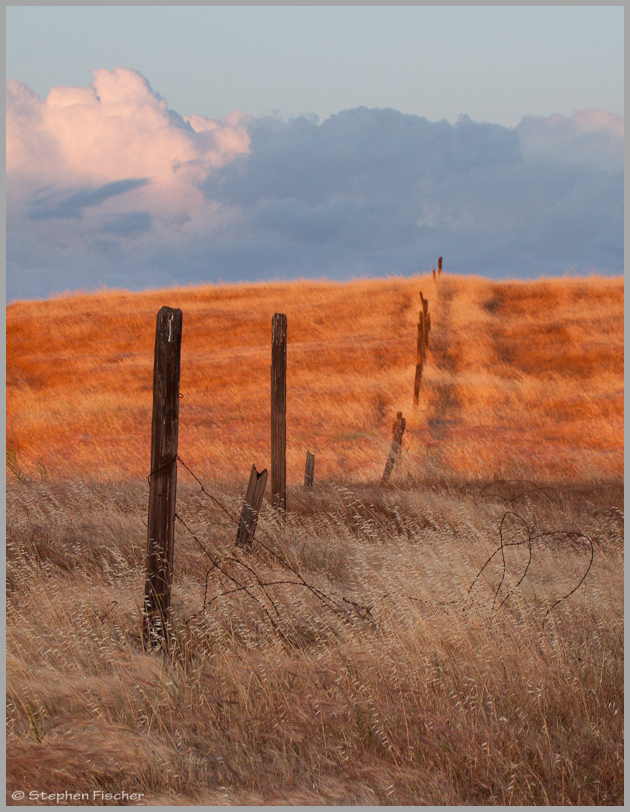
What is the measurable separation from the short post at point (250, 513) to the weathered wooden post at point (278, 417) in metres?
1.49

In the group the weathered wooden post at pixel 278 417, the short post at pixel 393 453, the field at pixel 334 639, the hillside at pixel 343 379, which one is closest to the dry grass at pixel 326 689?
the field at pixel 334 639

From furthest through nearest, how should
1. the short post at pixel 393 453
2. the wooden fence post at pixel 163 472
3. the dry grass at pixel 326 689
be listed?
1. the short post at pixel 393 453
2. the wooden fence post at pixel 163 472
3. the dry grass at pixel 326 689

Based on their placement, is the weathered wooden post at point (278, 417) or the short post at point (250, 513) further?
the weathered wooden post at point (278, 417)

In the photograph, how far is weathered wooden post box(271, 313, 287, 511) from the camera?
790 centimetres

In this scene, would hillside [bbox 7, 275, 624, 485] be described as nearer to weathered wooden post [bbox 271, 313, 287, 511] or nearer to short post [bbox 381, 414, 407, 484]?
short post [bbox 381, 414, 407, 484]

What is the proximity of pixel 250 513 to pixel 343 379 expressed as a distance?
1843 centimetres

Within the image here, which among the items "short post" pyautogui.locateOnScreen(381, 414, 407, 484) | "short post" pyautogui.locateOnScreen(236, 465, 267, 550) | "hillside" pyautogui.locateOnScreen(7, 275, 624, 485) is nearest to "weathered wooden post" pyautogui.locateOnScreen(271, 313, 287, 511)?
"short post" pyautogui.locateOnScreen(236, 465, 267, 550)

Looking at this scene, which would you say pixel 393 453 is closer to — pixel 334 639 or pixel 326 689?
pixel 334 639

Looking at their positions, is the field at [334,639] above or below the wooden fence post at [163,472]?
below

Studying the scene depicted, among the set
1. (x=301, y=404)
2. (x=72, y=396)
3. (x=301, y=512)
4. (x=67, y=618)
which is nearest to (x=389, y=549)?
(x=301, y=512)

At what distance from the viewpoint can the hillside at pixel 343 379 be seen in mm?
15812

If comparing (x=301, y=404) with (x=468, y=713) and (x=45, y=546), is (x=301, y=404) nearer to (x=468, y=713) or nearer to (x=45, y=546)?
(x=45, y=546)

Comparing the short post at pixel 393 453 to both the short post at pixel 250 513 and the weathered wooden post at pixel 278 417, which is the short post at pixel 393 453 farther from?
the short post at pixel 250 513

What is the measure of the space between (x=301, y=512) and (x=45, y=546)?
3.57 meters
